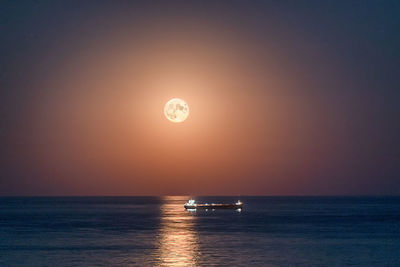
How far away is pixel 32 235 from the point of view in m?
96.6

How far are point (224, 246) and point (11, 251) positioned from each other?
86.4 ft

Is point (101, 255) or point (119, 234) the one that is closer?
point (101, 255)

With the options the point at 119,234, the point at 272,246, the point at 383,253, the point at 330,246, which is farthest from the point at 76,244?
the point at 383,253

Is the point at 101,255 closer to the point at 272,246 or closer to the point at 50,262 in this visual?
the point at 50,262

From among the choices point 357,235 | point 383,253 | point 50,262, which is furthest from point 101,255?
point 357,235

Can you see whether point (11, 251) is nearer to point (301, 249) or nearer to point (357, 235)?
point (301, 249)

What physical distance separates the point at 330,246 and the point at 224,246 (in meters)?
14.0

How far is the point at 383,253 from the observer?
72.8 m

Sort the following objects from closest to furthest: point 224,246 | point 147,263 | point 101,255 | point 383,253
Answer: point 147,263
point 101,255
point 383,253
point 224,246

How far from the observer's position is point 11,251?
72.9 metres

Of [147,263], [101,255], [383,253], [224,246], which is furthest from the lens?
[224,246]

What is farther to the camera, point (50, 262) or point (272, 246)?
point (272, 246)

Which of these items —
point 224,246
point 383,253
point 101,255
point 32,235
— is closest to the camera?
point 101,255

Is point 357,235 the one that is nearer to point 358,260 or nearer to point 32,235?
point 358,260
